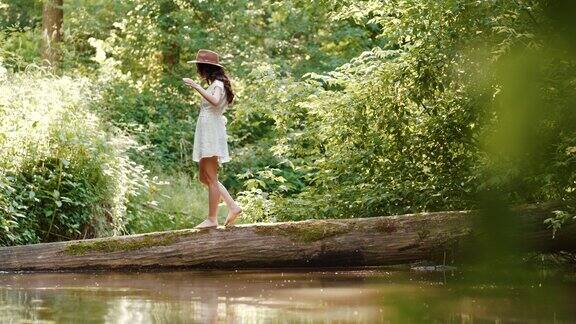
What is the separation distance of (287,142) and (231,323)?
25.0ft

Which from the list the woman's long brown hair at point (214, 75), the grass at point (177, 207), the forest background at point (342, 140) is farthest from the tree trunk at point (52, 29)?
the woman's long brown hair at point (214, 75)

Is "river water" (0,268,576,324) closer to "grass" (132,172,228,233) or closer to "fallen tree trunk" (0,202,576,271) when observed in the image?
"fallen tree trunk" (0,202,576,271)

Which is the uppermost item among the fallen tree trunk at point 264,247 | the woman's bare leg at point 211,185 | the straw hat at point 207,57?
the straw hat at point 207,57

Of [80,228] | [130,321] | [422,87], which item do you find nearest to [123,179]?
[80,228]

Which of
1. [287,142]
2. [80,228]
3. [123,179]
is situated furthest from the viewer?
[287,142]

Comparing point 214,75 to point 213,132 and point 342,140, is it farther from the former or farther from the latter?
point 342,140

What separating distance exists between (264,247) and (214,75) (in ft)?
5.59

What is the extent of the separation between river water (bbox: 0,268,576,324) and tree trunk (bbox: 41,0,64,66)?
34.9 ft

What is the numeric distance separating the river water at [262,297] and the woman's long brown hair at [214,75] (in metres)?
1.68

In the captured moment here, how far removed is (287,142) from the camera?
12.7 metres

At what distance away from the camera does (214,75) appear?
8.78 metres

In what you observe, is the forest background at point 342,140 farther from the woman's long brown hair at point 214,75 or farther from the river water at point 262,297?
the woman's long brown hair at point 214,75

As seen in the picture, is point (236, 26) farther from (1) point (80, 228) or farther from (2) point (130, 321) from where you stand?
(2) point (130, 321)

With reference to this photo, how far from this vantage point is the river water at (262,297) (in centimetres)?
529
